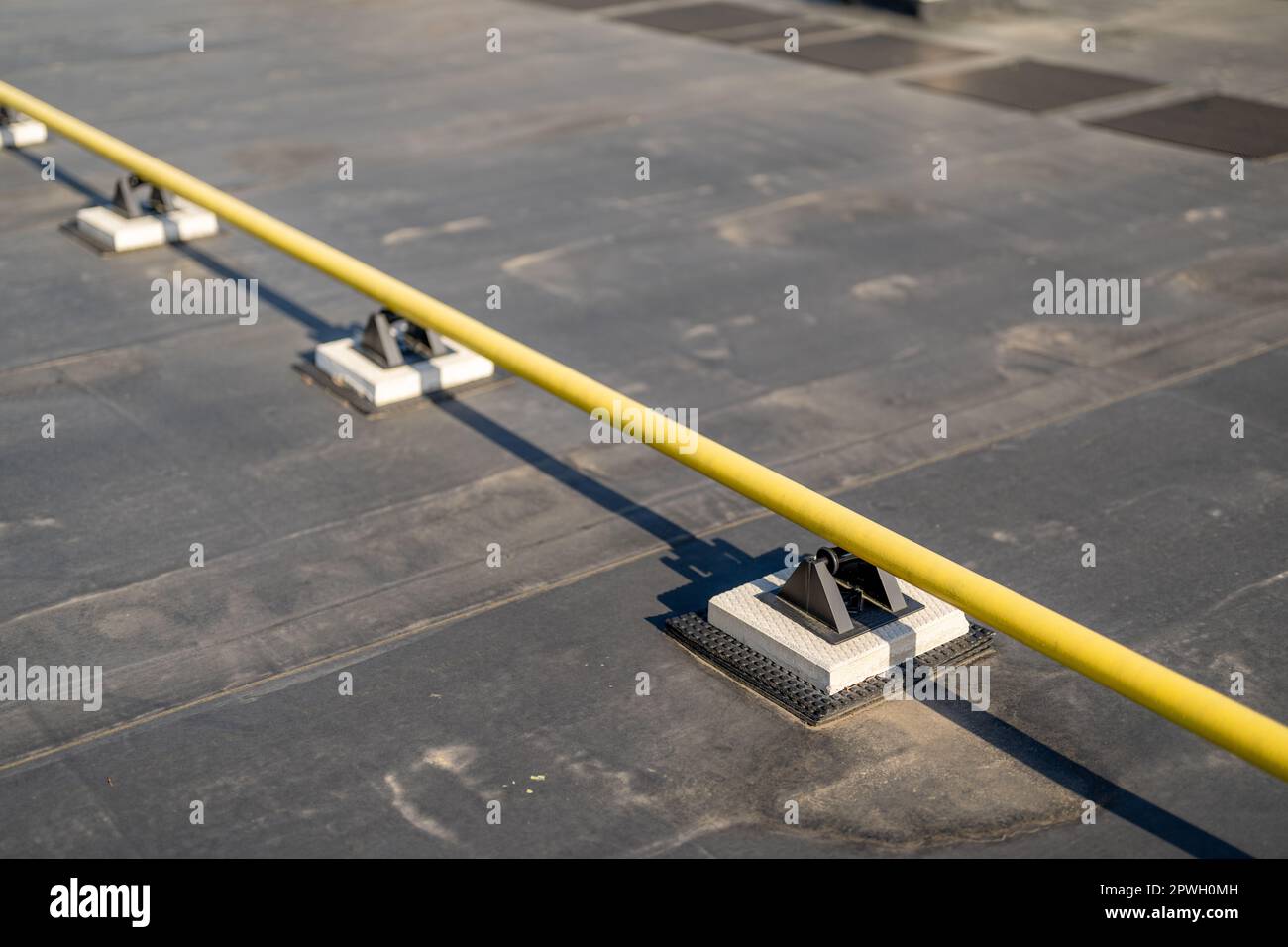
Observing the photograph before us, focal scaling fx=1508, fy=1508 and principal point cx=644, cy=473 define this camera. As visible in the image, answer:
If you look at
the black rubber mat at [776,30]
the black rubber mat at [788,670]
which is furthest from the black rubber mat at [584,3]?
the black rubber mat at [788,670]

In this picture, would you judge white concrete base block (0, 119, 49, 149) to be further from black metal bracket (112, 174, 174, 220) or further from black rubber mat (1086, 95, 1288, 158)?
black rubber mat (1086, 95, 1288, 158)

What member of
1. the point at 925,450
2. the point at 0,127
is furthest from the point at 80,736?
the point at 0,127

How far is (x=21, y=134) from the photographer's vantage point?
14203 millimetres

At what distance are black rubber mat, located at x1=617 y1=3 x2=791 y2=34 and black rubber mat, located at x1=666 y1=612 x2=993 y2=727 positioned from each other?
13.5 metres

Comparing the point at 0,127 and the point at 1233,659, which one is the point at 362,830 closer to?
the point at 1233,659

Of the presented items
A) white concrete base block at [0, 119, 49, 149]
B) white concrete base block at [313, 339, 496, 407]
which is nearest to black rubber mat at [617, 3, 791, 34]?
white concrete base block at [0, 119, 49, 149]

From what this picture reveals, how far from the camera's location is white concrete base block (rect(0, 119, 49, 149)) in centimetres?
1420

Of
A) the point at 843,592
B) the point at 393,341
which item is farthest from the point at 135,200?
the point at 843,592

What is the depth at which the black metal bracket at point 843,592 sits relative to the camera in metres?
6.25

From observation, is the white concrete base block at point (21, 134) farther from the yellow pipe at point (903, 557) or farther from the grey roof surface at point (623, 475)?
the yellow pipe at point (903, 557)

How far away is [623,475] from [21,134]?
356 inches
